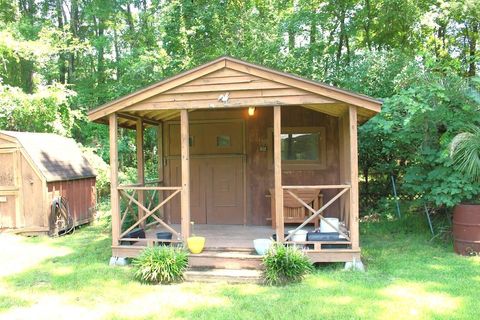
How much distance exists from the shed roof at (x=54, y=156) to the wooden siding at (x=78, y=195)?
148mm

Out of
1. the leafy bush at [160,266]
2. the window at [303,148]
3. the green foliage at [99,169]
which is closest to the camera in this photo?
the leafy bush at [160,266]

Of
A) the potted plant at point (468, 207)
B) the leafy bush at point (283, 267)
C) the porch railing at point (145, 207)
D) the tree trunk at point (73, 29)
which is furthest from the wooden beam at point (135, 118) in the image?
the tree trunk at point (73, 29)

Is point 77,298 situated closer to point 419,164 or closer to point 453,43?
point 419,164

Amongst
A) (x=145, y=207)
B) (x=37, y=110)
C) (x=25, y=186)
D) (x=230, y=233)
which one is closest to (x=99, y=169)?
(x=37, y=110)

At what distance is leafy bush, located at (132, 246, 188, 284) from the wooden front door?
2.66 meters

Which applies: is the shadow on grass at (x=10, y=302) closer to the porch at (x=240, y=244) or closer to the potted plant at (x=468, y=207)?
the porch at (x=240, y=244)

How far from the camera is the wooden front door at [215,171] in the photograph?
8.40 m

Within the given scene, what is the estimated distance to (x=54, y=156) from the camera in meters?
9.80

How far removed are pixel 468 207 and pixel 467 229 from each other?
0.35 metres

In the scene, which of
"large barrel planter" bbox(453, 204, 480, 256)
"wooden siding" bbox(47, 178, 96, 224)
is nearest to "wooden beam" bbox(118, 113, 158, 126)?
"wooden siding" bbox(47, 178, 96, 224)

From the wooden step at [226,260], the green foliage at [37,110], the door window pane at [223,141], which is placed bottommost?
the wooden step at [226,260]

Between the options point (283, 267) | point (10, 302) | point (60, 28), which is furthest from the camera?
A: point (60, 28)

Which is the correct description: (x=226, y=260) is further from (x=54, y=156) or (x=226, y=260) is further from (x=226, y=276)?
(x=54, y=156)

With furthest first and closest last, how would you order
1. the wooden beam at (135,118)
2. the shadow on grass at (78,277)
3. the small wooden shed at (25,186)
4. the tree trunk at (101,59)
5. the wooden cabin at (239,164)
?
the tree trunk at (101,59), the small wooden shed at (25,186), the wooden beam at (135,118), the wooden cabin at (239,164), the shadow on grass at (78,277)
